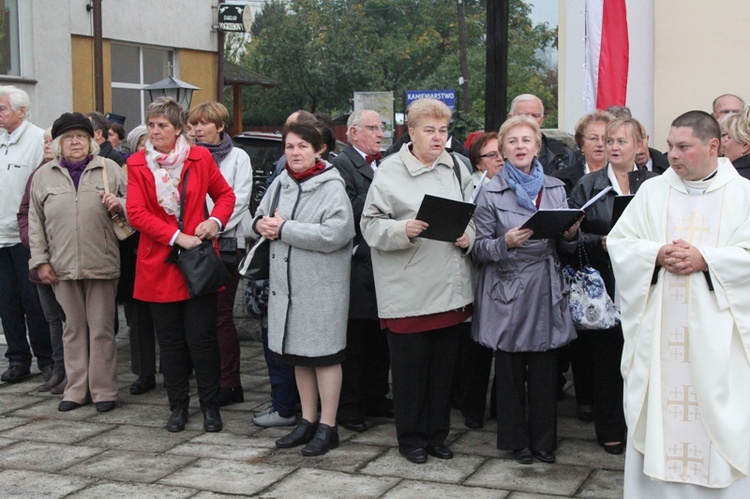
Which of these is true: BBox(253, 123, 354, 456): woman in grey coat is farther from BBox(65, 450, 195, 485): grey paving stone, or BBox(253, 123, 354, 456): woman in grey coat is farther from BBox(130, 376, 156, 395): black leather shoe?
BBox(130, 376, 156, 395): black leather shoe

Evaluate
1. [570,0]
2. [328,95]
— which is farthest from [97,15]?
[328,95]

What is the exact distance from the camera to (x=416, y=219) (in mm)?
5477

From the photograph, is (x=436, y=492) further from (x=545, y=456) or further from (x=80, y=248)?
(x=80, y=248)

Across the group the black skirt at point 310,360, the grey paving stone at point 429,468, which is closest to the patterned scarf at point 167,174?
the black skirt at point 310,360

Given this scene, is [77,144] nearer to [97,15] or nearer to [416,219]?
[416,219]

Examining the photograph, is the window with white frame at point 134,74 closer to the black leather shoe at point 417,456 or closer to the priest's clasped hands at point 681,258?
the black leather shoe at point 417,456

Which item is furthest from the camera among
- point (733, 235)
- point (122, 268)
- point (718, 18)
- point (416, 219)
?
point (718, 18)

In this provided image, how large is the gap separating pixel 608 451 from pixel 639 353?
1.35m

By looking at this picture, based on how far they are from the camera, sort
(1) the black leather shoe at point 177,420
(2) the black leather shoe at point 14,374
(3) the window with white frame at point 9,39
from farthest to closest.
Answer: (3) the window with white frame at point 9,39
(2) the black leather shoe at point 14,374
(1) the black leather shoe at point 177,420

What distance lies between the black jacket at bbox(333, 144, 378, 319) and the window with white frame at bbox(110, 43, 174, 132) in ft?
57.0

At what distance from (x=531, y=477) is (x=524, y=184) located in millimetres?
1552

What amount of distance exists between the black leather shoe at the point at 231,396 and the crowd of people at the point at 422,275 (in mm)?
27

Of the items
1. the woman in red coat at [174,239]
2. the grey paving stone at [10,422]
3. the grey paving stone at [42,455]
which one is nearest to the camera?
the grey paving stone at [42,455]

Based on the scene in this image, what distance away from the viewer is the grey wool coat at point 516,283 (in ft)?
18.7
